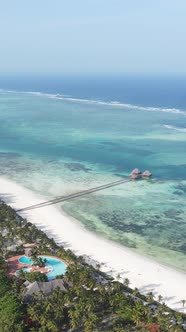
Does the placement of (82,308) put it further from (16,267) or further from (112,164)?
(112,164)

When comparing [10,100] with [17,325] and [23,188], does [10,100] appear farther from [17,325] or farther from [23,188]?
[17,325]

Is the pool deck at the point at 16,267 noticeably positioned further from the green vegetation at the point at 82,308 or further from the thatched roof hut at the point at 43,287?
the thatched roof hut at the point at 43,287

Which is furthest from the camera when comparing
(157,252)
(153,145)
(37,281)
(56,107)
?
Result: (56,107)

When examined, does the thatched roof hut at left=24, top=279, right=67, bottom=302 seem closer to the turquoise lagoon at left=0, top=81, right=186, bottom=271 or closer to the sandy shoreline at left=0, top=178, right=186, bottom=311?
the sandy shoreline at left=0, top=178, right=186, bottom=311

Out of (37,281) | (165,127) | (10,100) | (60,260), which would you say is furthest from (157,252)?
(10,100)

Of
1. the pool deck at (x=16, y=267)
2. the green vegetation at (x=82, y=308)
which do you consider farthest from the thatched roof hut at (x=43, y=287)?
the pool deck at (x=16, y=267)

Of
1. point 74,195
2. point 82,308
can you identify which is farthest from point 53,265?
point 74,195
